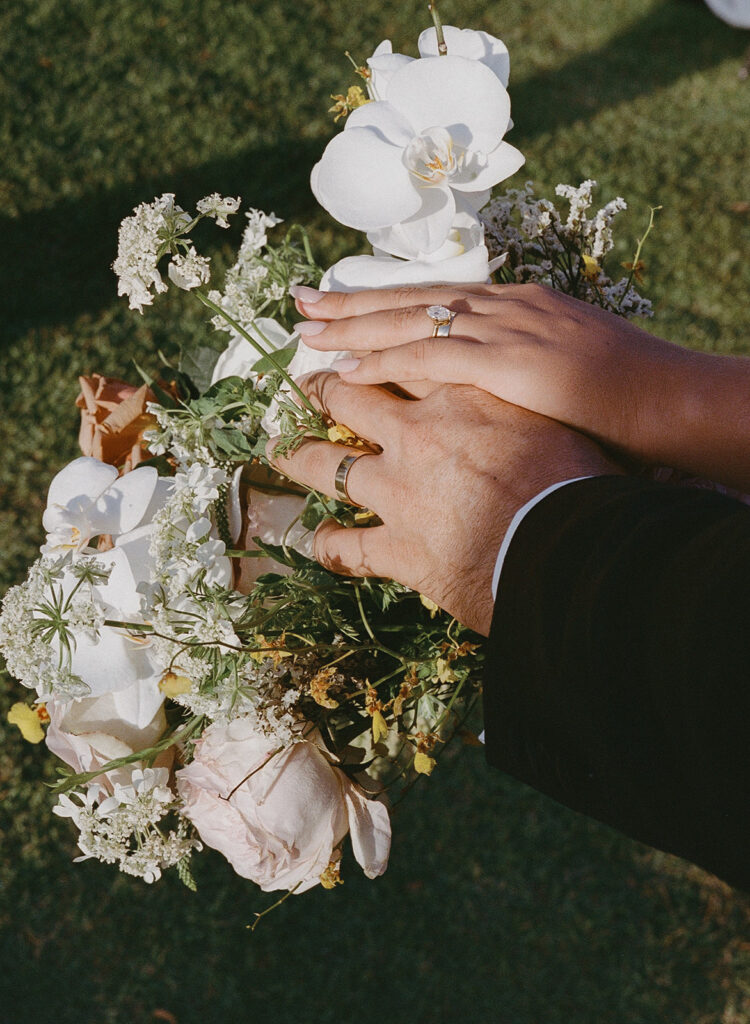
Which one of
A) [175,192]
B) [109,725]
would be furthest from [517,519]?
[175,192]

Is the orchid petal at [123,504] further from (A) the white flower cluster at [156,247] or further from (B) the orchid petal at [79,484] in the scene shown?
(A) the white flower cluster at [156,247]

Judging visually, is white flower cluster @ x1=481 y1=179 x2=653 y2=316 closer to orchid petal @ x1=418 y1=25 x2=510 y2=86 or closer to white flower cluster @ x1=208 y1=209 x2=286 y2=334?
orchid petal @ x1=418 y1=25 x2=510 y2=86

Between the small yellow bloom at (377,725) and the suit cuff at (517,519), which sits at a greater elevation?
the suit cuff at (517,519)

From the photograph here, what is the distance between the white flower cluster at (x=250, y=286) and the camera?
1246 millimetres

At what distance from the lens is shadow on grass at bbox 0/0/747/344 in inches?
143

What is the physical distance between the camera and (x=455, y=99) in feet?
3.60

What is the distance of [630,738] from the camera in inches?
33.7

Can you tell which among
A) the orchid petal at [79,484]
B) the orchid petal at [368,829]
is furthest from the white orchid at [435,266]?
the orchid petal at [368,829]

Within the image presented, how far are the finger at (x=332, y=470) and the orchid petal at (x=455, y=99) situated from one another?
31 cm

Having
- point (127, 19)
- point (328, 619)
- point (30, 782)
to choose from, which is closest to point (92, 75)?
point (127, 19)

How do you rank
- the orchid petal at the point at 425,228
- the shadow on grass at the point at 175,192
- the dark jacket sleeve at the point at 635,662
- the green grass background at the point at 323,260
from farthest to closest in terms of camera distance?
the shadow on grass at the point at 175,192
the green grass background at the point at 323,260
the orchid petal at the point at 425,228
the dark jacket sleeve at the point at 635,662

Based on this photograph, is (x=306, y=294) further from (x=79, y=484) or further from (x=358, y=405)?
(x=79, y=484)

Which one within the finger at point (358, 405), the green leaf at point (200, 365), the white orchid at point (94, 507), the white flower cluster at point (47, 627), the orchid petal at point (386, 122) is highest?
the orchid petal at point (386, 122)

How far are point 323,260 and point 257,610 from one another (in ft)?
9.60
